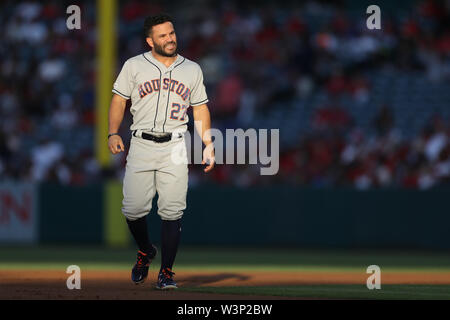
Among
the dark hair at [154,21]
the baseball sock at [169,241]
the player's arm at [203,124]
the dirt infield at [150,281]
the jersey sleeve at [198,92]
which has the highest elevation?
the dark hair at [154,21]

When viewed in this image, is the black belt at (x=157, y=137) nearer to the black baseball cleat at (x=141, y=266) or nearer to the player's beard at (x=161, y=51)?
the player's beard at (x=161, y=51)

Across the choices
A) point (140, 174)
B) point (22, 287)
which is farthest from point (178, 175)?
point (22, 287)

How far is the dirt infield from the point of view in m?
7.56

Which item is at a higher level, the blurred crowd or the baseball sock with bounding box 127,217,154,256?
the blurred crowd

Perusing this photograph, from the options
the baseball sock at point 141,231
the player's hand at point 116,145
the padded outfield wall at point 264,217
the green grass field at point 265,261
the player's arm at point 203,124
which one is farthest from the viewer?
the padded outfield wall at point 264,217

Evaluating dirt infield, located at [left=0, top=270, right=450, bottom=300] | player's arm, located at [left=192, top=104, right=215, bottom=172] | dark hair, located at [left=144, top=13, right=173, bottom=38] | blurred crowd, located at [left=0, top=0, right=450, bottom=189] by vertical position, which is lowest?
dirt infield, located at [left=0, top=270, right=450, bottom=300]

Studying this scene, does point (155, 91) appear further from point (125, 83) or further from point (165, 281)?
point (165, 281)

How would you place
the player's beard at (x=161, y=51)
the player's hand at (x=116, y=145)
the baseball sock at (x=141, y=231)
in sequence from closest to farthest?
1. the player's hand at (x=116, y=145)
2. the player's beard at (x=161, y=51)
3. the baseball sock at (x=141, y=231)

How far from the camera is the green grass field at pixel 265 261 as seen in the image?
28.0 ft

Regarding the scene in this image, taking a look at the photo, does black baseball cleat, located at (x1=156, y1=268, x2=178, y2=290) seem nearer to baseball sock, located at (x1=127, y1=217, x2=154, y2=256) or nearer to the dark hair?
baseball sock, located at (x1=127, y1=217, x2=154, y2=256)

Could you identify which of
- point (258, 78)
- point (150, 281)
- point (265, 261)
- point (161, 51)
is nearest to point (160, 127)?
point (161, 51)

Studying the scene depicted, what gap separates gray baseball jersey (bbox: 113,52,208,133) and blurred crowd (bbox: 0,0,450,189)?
8.37 m

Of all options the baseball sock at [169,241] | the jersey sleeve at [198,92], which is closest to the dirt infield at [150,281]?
the baseball sock at [169,241]

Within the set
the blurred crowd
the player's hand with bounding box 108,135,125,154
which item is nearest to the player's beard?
the player's hand with bounding box 108,135,125,154
